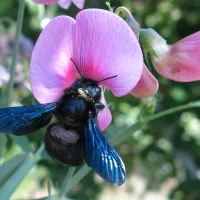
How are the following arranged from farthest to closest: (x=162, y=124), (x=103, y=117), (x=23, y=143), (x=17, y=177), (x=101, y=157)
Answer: (x=162, y=124)
(x=23, y=143)
(x=17, y=177)
(x=103, y=117)
(x=101, y=157)

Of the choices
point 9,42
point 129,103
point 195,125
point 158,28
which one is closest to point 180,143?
point 195,125

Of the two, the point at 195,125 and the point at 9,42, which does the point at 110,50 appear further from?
the point at 195,125

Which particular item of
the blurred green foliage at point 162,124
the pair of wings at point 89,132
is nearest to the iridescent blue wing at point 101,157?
the pair of wings at point 89,132

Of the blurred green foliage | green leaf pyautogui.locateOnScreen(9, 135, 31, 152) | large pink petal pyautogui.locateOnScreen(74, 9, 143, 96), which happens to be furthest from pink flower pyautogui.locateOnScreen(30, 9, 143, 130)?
the blurred green foliage

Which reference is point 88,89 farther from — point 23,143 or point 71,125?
point 23,143

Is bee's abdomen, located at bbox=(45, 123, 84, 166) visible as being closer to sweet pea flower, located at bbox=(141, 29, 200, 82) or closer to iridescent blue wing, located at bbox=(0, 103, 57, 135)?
iridescent blue wing, located at bbox=(0, 103, 57, 135)

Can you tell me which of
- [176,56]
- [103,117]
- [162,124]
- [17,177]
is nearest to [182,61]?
[176,56]

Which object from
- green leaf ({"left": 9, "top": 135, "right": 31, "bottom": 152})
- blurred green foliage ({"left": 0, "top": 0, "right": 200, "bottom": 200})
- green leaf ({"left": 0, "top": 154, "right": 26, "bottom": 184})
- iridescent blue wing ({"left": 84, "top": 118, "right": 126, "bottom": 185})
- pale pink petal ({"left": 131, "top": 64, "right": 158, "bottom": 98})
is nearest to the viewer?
iridescent blue wing ({"left": 84, "top": 118, "right": 126, "bottom": 185})

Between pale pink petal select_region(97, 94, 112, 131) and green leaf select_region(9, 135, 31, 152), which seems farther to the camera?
green leaf select_region(9, 135, 31, 152)
